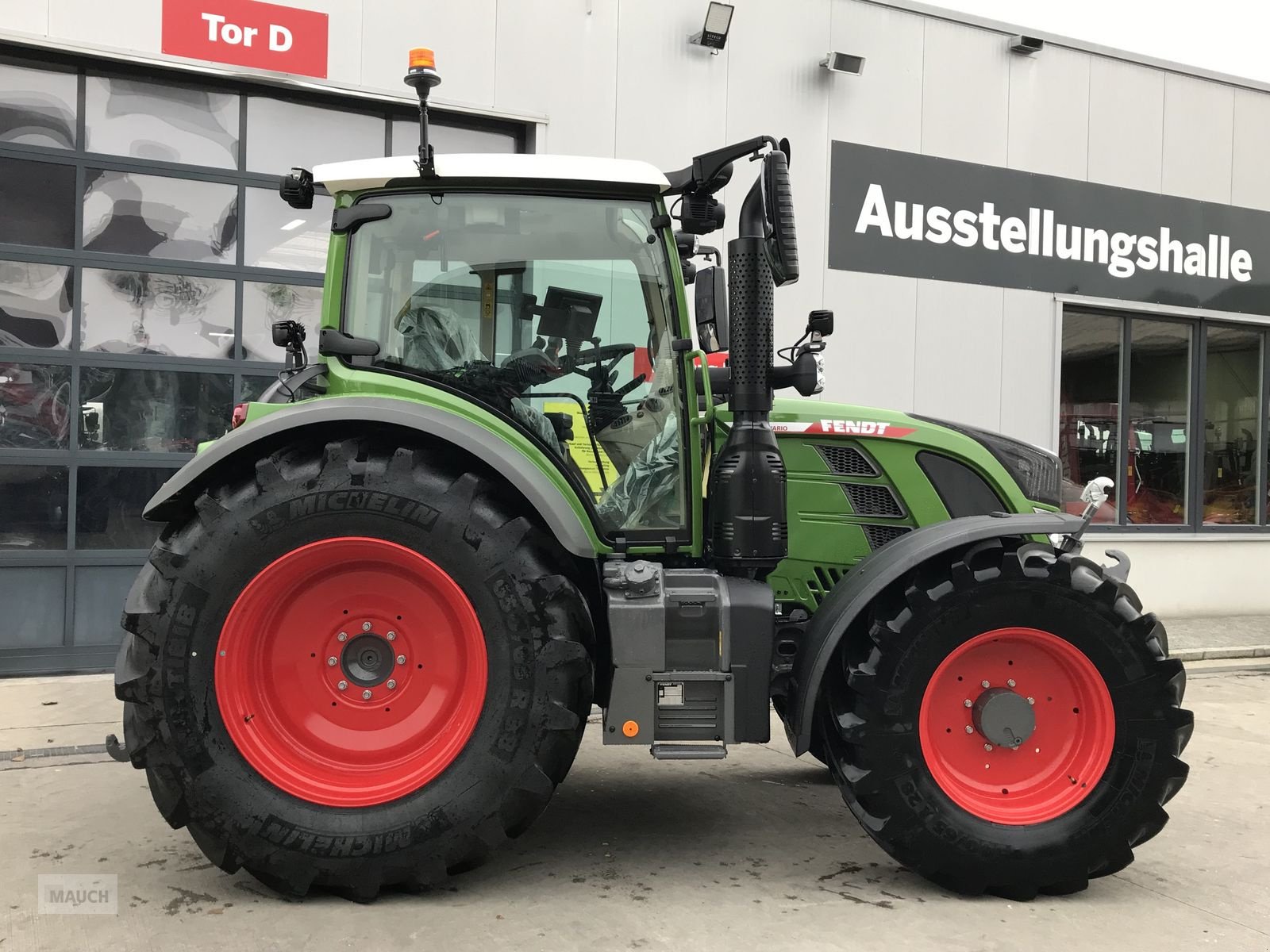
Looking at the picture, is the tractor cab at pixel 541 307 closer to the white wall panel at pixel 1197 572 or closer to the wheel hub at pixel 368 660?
the wheel hub at pixel 368 660

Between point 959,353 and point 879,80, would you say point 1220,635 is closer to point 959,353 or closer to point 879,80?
point 959,353

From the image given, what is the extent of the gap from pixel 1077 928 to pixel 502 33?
7.21 m

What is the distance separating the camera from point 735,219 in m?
8.59

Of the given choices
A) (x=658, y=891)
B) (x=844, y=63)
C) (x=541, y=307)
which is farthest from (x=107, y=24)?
(x=658, y=891)

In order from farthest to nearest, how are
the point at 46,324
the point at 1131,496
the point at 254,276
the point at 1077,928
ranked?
the point at 1131,496 → the point at 254,276 → the point at 46,324 → the point at 1077,928

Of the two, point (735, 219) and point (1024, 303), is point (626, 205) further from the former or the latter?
point (1024, 303)

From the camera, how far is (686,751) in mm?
3496

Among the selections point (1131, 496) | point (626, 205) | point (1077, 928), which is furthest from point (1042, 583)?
point (1131, 496)

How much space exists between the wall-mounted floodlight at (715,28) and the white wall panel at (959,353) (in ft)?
9.41

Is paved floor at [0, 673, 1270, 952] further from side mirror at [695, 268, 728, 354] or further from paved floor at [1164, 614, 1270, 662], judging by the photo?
paved floor at [1164, 614, 1270, 662]

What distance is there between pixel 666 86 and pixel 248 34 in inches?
127

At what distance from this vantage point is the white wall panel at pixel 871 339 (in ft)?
29.9

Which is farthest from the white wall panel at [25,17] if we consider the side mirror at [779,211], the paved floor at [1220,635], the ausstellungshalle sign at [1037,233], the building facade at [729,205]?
the paved floor at [1220,635]
